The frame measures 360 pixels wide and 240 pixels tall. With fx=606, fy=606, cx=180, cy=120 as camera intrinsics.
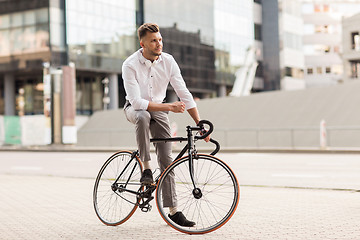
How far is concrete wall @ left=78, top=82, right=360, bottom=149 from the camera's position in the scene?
91.6 ft

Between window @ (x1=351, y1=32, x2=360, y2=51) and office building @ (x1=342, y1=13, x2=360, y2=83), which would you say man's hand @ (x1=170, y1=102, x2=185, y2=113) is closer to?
office building @ (x1=342, y1=13, x2=360, y2=83)

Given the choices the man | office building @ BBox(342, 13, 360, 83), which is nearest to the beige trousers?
the man

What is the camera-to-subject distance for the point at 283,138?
92.7ft

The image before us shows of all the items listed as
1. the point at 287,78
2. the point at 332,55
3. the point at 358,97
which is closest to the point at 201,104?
the point at 358,97

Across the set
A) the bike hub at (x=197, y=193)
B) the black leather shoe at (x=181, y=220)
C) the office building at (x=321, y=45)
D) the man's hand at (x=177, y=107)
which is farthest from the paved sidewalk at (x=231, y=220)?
the office building at (x=321, y=45)

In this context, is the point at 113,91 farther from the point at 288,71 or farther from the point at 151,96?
the point at 151,96

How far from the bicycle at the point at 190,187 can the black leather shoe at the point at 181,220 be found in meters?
0.05

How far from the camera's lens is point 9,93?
56.5 metres

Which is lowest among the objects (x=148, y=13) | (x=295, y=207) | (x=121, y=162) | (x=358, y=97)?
(x=295, y=207)

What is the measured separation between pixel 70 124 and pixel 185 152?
33.5 metres

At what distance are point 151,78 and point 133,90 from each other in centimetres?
23

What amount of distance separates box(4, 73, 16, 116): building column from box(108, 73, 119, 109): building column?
901 cm

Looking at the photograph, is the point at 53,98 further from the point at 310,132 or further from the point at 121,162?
the point at 121,162

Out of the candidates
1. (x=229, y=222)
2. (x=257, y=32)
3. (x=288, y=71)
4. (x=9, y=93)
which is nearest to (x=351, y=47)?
(x=288, y=71)
